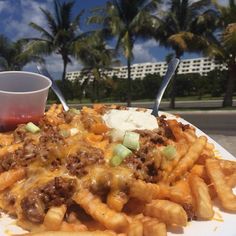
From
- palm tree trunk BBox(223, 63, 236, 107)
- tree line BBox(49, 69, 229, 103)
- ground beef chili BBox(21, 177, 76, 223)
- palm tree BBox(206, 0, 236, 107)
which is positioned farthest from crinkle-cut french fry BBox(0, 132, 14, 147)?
tree line BBox(49, 69, 229, 103)

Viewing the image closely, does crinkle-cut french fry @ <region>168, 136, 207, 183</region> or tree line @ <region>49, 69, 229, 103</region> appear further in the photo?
tree line @ <region>49, 69, 229, 103</region>

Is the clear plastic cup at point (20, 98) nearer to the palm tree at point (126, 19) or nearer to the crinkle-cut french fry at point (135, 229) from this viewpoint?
the crinkle-cut french fry at point (135, 229)

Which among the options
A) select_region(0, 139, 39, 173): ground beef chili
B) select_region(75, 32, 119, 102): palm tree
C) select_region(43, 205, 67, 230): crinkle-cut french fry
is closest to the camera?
select_region(43, 205, 67, 230): crinkle-cut french fry

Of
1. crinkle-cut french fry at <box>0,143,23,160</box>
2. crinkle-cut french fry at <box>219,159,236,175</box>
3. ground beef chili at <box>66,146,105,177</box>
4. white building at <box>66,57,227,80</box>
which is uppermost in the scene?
ground beef chili at <box>66,146,105,177</box>

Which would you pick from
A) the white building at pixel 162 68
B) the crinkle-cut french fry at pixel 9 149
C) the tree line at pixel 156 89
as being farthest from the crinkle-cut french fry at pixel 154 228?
the white building at pixel 162 68

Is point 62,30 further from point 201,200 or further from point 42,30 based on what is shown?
point 201,200

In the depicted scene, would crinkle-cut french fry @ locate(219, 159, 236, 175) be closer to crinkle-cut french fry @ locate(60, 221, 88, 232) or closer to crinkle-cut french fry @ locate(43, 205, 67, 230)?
crinkle-cut french fry @ locate(60, 221, 88, 232)

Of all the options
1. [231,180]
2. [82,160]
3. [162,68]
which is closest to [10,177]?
[82,160]

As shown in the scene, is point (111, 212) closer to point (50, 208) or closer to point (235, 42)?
point (50, 208)
